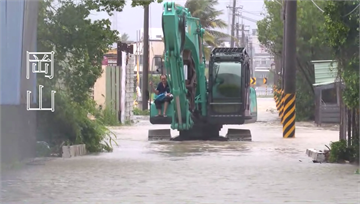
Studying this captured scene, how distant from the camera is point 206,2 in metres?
55.5

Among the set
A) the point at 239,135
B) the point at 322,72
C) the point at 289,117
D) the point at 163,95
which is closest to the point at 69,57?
the point at 163,95

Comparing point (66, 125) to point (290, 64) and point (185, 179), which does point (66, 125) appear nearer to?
point (185, 179)

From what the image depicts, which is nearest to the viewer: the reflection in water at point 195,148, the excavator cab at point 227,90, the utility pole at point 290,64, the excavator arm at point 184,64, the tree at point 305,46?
the reflection in water at point 195,148

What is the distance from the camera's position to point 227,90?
24766 mm

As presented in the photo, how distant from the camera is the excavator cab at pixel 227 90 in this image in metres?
24.6

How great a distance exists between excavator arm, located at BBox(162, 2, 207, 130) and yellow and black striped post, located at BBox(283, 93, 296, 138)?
11.4ft

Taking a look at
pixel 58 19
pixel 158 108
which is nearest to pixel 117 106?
pixel 158 108

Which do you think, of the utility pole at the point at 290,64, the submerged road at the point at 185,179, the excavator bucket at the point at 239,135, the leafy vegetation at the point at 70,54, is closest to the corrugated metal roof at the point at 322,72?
the utility pole at the point at 290,64

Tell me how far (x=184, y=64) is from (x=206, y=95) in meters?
1.65

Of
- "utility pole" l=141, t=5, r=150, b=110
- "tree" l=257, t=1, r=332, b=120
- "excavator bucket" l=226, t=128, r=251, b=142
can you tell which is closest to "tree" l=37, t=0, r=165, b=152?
"excavator bucket" l=226, t=128, r=251, b=142

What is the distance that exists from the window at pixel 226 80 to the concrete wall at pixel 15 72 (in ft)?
31.5

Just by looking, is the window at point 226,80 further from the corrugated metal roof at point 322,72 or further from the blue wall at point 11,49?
the corrugated metal roof at point 322,72

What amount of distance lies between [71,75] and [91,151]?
7.89 ft

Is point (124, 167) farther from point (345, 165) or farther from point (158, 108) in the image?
point (158, 108)
